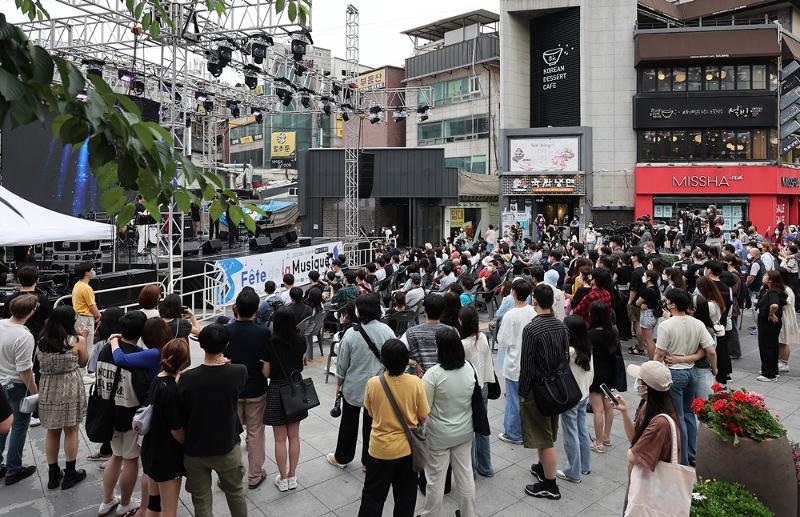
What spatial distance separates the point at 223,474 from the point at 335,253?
14.9 meters

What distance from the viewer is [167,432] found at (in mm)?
3773

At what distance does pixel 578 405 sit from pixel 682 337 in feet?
4.08

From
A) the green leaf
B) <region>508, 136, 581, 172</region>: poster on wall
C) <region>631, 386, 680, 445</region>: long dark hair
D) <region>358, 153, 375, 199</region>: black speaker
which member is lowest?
<region>631, 386, 680, 445</region>: long dark hair

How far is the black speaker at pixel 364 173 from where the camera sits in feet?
80.6

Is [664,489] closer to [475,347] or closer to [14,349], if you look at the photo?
[475,347]

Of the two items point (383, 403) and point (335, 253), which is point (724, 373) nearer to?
point (383, 403)

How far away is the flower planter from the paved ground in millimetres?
1109

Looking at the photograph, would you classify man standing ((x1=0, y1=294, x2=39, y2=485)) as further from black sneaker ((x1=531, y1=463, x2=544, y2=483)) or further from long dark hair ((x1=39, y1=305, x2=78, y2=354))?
black sneaker ((x1=531, y1=463, x2=544, y2=483))

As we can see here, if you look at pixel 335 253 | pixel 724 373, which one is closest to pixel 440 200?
pixel 335 253

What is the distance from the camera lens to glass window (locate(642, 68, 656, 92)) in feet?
102

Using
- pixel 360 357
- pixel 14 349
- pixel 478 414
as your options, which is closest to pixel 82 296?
pixel 14 349

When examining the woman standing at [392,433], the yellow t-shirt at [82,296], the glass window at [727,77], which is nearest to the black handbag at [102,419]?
the woman standing at [392,433]

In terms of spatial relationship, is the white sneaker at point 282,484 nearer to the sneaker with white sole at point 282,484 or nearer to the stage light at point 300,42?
the sneaker with white sole at point 282,484

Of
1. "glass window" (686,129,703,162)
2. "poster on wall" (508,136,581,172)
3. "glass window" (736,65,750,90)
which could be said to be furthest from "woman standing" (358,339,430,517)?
"glass window" (736,65,750,90)
